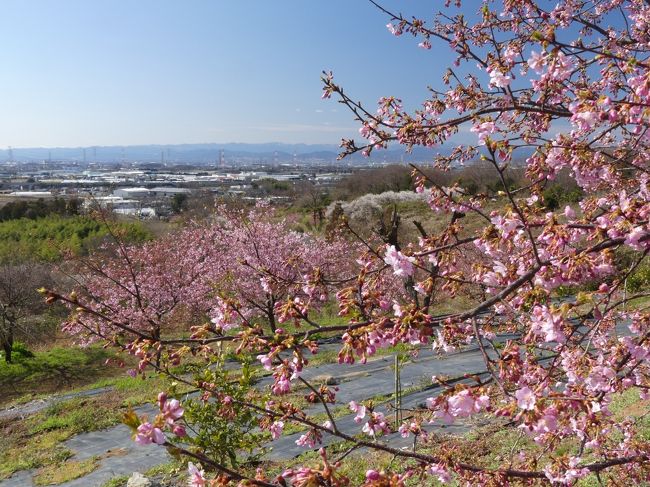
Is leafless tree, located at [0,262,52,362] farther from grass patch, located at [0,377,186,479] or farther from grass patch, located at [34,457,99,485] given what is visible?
grass patch, located at [34,457,99,485]

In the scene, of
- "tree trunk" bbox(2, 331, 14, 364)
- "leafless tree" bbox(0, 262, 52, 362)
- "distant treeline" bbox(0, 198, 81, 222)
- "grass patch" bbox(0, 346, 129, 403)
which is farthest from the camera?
"distant treeline" bbox(0, 198, 81, 222)

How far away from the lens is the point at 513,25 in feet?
15.2

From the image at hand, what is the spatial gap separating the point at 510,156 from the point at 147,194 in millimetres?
95426

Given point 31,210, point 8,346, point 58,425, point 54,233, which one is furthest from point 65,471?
point 31,210

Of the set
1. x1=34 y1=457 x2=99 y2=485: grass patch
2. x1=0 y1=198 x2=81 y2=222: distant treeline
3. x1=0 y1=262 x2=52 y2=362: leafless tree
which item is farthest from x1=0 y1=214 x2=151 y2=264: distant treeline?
x1=34 y1=457 x2=99 y2=485: grass patch

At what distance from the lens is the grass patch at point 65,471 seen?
25.5 feet

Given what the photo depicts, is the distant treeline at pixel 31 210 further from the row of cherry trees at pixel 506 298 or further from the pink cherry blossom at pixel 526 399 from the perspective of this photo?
the pink cherry blossom at pixel 526 399

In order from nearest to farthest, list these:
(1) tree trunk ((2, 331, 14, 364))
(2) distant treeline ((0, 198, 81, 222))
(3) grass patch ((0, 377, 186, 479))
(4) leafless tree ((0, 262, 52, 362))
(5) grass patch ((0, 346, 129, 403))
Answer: (3) grass patch ((0, 377, 186, 479)), (5) grass patch ((0, 346, 129, 403)), (1) tree trunk ((2, 331, 14, 364)), (4) leafless tree ((0, 262, 52, 362)), (2) distant treeline ((0, 198, 81, 222))

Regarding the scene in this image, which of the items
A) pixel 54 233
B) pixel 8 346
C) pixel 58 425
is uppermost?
pixel 54 233

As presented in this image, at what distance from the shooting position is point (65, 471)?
8.08 m

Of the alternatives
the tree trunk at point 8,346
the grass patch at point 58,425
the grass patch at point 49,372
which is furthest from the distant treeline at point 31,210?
the grass patch at point 58,425

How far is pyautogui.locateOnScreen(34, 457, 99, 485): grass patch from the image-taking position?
306 inches

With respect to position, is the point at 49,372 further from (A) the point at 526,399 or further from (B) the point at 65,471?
(A) the point at 526,399

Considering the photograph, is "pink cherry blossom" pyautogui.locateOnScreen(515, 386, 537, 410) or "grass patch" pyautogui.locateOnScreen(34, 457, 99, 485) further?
"grass patch" pyautogui.locateOnScreen(34, 457, 99, 485)
